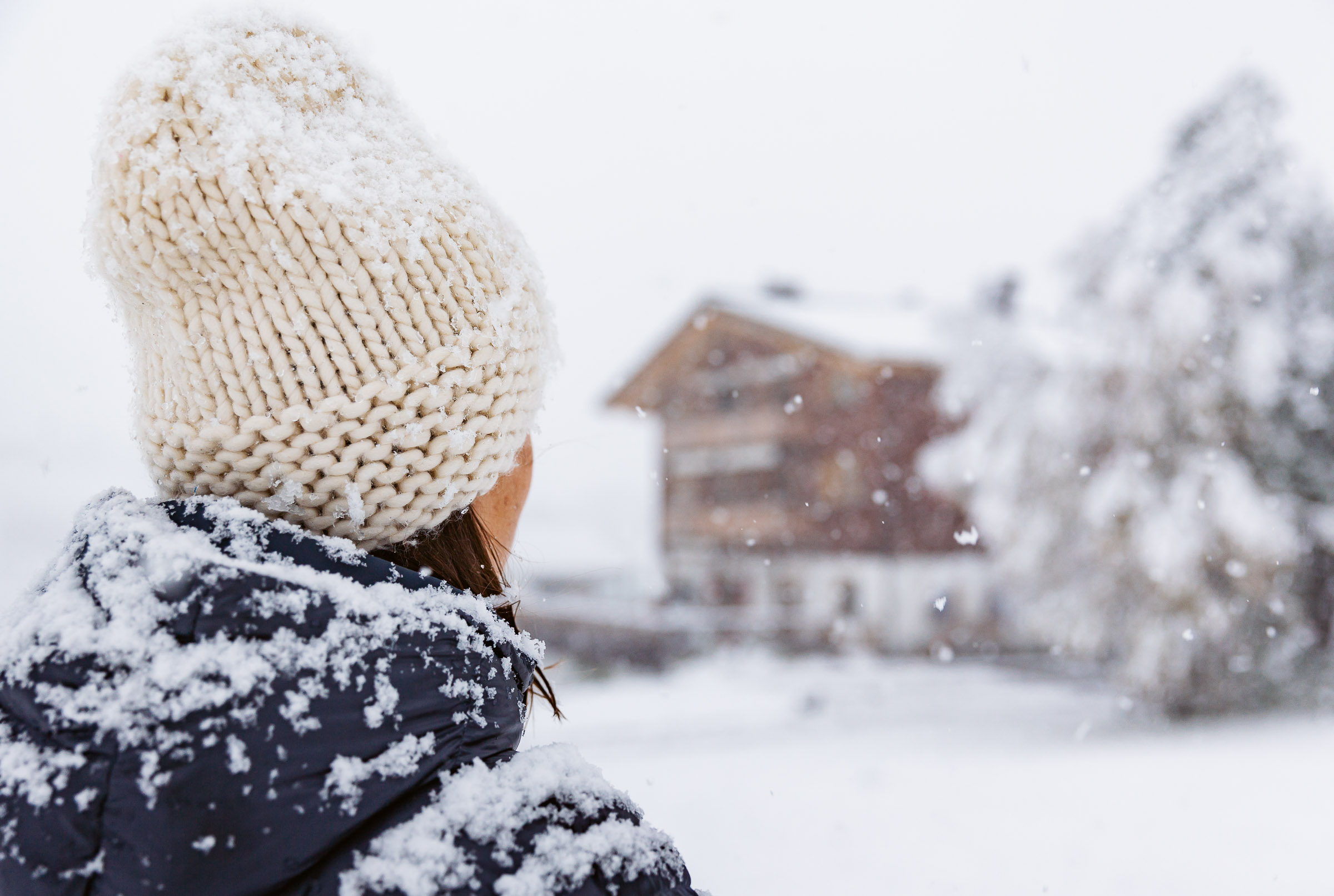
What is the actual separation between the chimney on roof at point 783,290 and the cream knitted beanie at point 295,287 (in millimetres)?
21000

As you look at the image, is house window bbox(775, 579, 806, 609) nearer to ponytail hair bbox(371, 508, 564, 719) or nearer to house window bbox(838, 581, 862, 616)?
house window bbox(838, 581, 862, 616)

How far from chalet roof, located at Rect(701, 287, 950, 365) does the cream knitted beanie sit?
47.7 feet

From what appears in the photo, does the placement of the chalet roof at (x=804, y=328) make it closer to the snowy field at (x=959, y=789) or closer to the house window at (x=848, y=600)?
the house window at (x=848, y=600)

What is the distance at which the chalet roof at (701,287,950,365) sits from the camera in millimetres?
17672

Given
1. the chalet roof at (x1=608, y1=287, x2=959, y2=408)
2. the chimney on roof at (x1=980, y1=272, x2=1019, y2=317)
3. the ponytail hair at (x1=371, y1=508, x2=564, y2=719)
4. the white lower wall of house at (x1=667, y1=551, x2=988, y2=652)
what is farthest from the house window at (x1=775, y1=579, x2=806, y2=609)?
the ponytail hair at (x1=371, y1=508, x2=564, y2=719)

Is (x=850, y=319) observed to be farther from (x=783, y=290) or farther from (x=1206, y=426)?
(x=1206, y=426)

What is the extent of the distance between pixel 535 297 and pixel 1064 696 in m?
14.6

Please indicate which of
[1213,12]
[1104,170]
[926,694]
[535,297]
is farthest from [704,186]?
[535,297]

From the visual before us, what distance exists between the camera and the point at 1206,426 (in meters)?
9.91

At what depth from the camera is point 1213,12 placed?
1051 centimetres

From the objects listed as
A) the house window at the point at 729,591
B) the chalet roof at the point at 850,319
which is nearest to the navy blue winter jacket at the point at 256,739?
the chalet roof at the point at 850,319

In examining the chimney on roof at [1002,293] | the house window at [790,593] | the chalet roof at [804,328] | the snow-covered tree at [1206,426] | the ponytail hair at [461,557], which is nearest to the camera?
the ponytail hair at [461,557]

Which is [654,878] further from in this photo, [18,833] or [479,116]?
[479,116]

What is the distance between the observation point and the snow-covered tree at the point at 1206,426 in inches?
380
